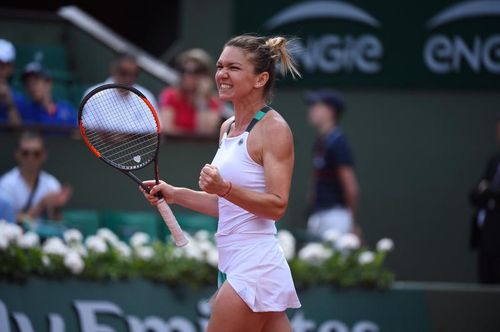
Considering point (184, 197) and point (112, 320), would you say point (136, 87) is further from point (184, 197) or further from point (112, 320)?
point (184, 197)

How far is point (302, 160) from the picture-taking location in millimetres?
10031

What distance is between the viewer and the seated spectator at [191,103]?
8.46m

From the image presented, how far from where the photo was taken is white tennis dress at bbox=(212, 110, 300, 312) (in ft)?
14.3

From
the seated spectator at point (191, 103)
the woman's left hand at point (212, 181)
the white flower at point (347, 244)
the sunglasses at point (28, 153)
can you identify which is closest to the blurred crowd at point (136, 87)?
the seated spectator at point (191, 103)

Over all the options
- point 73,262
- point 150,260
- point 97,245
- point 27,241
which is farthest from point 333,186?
point 27,241

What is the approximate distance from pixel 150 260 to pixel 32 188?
4.43 feet

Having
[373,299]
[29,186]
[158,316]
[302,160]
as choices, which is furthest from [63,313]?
[302,160]

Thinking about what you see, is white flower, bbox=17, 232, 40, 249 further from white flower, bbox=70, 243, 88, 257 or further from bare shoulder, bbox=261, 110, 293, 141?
bare shoulder, bbox=261, 110, 293, 141

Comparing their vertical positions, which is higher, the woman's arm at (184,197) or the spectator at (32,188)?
the woman's arm at (184,197)

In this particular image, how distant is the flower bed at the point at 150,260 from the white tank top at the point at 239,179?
214 cm

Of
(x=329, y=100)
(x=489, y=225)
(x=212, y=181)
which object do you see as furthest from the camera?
(x=329, y=100)

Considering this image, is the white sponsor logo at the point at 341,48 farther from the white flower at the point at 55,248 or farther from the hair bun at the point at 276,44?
the hair bun at the point at 276,44

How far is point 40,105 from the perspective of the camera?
28.1 feet

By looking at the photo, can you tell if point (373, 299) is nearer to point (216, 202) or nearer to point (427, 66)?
point (216, 202)
